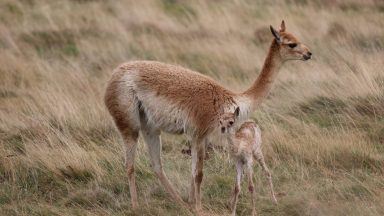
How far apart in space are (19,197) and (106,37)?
7.09 metres

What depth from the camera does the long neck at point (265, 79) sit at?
21.6ft

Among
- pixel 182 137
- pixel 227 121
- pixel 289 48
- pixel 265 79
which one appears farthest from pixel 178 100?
pixel 182 137

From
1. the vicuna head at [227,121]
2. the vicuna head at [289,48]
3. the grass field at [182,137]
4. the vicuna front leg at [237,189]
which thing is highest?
the vicuna head at [289,48]

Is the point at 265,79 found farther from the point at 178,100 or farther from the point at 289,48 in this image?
the point at 178,100

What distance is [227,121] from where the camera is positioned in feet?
20.3

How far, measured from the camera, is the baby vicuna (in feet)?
20.3

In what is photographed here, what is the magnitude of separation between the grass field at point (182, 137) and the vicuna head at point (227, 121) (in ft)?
2.22

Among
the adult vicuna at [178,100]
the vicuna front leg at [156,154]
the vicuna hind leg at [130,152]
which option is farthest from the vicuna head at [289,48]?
the vicuna hind leg at [130,152]

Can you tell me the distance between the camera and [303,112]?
8.75 meters

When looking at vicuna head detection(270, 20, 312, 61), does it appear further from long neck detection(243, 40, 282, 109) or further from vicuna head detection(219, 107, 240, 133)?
vicuna head detection(219, 107, 240, 133)

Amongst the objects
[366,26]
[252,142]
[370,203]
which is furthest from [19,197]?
[366,26]

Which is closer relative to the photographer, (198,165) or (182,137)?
(198,165)

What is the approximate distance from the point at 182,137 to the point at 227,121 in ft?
7.07

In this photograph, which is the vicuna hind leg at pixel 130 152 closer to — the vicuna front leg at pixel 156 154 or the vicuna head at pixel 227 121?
the vicuna front leg at pixel 156 154
